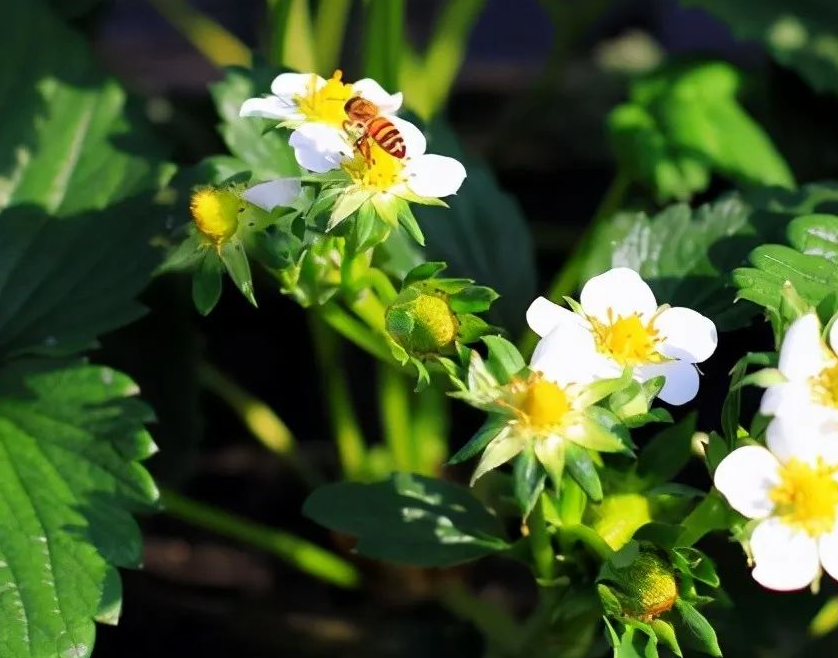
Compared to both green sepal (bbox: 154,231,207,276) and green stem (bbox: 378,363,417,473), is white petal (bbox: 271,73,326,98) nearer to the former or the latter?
green sepal (bbox: 154,231,207,276)

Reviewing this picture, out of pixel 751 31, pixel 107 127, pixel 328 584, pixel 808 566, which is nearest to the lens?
pixel 808 566

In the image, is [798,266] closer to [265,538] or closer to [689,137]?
[689,137]

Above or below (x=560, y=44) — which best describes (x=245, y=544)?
below

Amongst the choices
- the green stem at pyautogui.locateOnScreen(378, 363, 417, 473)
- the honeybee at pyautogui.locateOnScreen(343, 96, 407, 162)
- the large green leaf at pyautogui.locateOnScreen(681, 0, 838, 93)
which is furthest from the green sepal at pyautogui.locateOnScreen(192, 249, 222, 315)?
the large green leaf at pyautogui.locateOnScreen(681, 0, 838, 93)

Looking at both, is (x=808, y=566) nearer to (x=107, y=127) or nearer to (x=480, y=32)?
(x=107, y=127)

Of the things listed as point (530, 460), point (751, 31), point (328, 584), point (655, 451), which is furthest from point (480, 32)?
point (530, 460)

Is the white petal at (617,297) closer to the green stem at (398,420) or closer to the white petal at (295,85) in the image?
the white petal at (295,85)

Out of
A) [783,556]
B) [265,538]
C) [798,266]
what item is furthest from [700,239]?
[265,538]

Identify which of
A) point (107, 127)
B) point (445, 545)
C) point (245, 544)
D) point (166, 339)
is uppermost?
point (107, 127)
